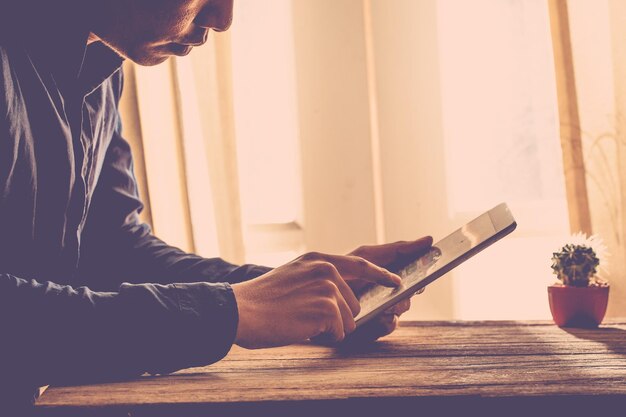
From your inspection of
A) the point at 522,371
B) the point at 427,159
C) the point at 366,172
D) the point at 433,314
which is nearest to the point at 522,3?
the point at 427,159

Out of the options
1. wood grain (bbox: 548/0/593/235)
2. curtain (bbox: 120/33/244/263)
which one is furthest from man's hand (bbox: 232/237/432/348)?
curtain (bbox: 120/33/244/263)

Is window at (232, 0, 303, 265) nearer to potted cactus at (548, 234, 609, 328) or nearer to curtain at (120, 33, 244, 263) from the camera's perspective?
curtain at (120, 33, 244, 263)

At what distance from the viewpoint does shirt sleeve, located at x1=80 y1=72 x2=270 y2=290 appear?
1.04m

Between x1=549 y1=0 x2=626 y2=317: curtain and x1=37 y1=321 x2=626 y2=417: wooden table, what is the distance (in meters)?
0.55

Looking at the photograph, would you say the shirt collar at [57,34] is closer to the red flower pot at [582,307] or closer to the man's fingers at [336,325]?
the man's fingers at [336,325]

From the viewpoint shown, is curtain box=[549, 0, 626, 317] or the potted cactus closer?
the potted cactus

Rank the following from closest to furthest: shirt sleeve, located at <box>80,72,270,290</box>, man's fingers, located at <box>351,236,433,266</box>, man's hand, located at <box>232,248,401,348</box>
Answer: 1. man's hand, located at <box>232,248,401,348</box>
2. man's fingers, located at <box>351,236,433,266</box>
3. shirt sleeve, located at <box>80,72,270,290</box>

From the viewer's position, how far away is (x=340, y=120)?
1.72 m

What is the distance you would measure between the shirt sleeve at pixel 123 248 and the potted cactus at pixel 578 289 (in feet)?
1.60

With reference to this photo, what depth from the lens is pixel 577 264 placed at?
1.03m

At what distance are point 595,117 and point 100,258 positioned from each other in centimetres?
104

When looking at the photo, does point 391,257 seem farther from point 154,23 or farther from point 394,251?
point 154,23

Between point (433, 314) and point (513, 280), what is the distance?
0.76 feet

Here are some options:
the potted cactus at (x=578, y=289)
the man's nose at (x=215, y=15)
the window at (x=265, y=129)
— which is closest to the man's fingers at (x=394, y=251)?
the potted cactus at (x=578, y=289)
